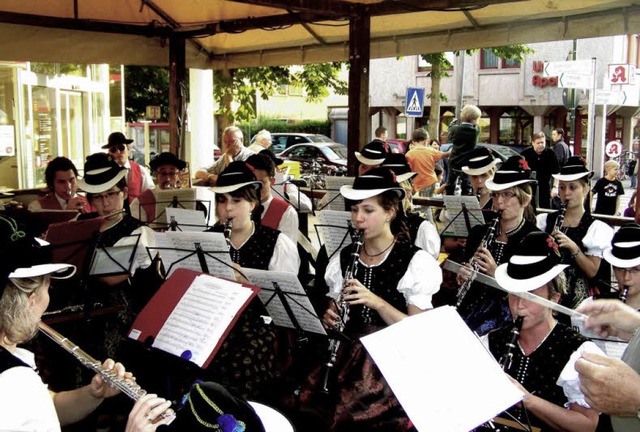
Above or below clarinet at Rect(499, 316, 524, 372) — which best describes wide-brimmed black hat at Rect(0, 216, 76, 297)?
above

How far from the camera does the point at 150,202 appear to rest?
6.53m

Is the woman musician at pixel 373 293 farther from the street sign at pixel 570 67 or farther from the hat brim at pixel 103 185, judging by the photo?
the street sign at pixel 570 67

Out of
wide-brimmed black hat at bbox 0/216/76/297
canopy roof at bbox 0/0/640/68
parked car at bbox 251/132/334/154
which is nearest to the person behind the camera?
wide-brimmed black hat at bbox 0/216/76/297

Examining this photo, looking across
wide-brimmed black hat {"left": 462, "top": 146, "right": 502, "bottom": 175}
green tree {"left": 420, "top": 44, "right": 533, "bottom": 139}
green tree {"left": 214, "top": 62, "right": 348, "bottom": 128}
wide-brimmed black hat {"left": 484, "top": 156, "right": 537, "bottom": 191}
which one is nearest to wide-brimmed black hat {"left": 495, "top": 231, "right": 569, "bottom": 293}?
wide-brimmed black hat {"left": 484, "top": 156, "right": 537, "bottom": 191}

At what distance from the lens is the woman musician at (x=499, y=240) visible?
427cm

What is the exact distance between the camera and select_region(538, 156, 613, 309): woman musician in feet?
15.1

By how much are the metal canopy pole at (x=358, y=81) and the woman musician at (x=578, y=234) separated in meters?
2.14

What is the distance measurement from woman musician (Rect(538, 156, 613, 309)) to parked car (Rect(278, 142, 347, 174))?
15.0m

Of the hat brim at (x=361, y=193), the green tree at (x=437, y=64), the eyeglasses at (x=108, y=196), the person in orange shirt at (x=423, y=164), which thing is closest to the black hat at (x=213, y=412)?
the hat brim at (x=361, y=193)

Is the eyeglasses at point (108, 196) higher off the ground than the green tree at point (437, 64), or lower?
lower

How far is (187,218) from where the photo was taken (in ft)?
18.2

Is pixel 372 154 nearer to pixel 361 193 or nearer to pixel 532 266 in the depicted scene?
pixel 361 193

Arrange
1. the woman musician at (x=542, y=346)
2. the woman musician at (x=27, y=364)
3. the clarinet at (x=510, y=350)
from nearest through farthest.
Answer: the woman musician at (x=27, y=364), the woman musician at (x=542, y=346), the clarinet at (x=510, y=350)

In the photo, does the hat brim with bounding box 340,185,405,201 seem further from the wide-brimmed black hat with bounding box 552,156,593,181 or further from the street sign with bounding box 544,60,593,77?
the street sign with bounding box 544,60,593,77
